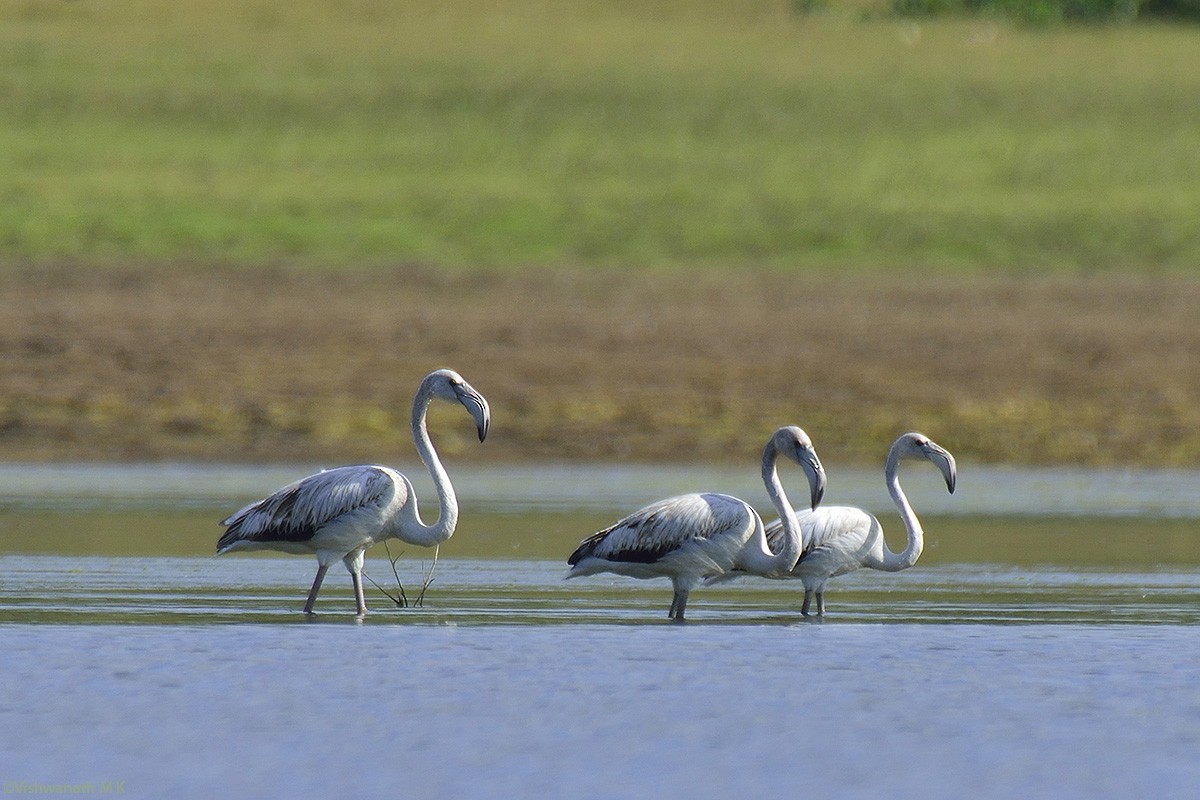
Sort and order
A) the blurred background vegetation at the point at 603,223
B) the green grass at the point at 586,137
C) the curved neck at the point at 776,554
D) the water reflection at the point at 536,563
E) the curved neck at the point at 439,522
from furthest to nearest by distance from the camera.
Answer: the green grass at the point at 586,137 < the blurred background vegetation at the point at 603,223 < the water reflection at the point at 536,563 < the curved neck at the point at 439,522 < the curved neck at the point at 776,554

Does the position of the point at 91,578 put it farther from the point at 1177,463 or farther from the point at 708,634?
the point at 1177,463

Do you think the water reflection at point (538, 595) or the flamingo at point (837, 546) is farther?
the flamingo at point (837, 546)

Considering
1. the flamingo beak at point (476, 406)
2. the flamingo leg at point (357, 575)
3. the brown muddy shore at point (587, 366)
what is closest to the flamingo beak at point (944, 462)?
the flamingo beak at point (476, 406)

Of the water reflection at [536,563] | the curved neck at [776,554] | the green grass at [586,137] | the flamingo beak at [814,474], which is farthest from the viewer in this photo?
the green grass at [586,137]

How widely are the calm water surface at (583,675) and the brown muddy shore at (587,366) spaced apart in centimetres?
542

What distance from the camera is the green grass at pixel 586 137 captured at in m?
31.5

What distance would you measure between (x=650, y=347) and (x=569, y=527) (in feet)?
28.6

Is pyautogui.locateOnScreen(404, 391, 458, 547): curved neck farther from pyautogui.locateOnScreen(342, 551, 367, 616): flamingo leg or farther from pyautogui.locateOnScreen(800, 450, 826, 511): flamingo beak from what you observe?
pyautogui.locateOnScreen(800, 450, 826, 511): flamingo beak

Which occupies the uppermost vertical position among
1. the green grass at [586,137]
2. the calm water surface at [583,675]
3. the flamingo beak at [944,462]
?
the green grass at [586,137]

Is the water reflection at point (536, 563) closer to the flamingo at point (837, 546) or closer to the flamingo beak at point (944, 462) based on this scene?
the flamingo at point (837, 546)

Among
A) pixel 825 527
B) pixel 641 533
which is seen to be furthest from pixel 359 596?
pixel 825 527

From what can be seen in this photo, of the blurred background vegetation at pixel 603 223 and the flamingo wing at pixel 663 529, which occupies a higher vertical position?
the blurred background vegetation at pixel 603 223

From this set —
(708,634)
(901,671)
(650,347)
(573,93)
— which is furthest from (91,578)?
(573,93)

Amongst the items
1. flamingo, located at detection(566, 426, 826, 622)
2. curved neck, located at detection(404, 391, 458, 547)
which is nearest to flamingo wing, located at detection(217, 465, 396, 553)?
curved neck, located at detection(404, 391, 458, 547)
